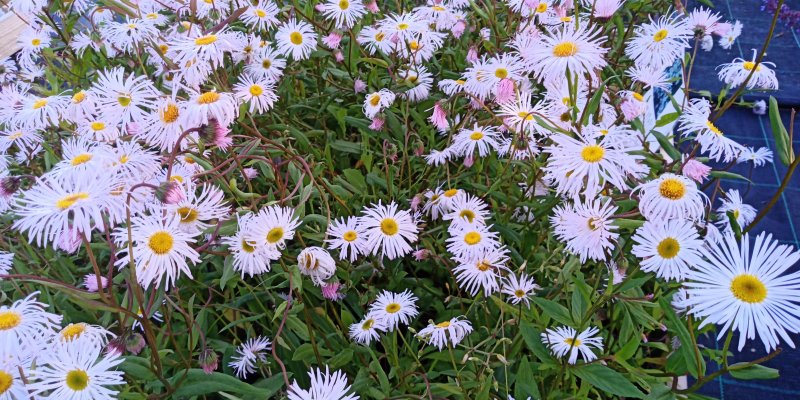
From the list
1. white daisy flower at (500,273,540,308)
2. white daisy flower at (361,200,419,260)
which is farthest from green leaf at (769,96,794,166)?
white daisy flower at (361,200,419,260)

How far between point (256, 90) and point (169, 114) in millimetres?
228

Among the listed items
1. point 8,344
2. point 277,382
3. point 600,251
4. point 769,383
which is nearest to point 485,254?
point 600,251

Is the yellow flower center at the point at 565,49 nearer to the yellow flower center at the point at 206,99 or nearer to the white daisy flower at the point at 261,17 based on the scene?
the yellow flower center at the point at 206,99

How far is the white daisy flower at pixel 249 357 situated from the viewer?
0.66m

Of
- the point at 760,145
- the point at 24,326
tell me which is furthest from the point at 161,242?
the point at 760,145

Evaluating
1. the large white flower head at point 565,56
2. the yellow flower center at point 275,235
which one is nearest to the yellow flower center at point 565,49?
the large white flower head at point 565,56

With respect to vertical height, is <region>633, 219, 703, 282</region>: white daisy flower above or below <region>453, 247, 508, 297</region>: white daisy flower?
below

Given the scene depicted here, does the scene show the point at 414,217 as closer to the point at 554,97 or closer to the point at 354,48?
the point at 554,97

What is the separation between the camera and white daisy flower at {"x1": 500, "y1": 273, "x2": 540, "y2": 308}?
672 mm

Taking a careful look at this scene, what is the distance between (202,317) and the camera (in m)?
0.68

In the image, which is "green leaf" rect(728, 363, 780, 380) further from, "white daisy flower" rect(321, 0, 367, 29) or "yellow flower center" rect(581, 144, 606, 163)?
"white daisy flower" rect(321, 0, 367, 29)

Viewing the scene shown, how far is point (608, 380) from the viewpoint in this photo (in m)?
0.55

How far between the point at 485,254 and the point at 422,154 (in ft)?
1.07

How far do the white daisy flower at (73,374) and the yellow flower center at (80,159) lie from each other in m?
0.19
